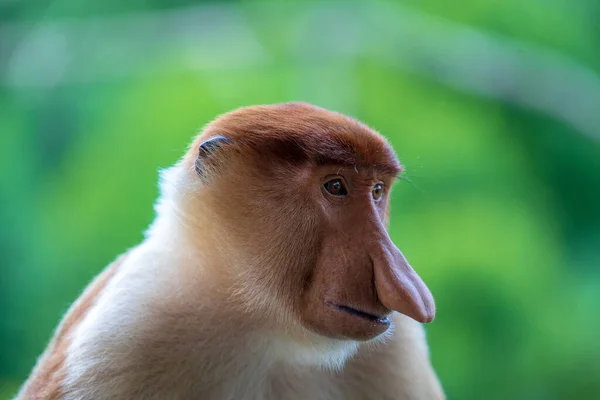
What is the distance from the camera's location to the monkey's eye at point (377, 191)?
1574 millimetres

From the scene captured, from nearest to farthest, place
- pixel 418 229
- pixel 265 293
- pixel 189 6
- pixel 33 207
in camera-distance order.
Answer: pixel 265 293, pixel 418 229, pixel 33 207, pixel 189 6

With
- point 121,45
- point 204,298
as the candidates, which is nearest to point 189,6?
point 121,45

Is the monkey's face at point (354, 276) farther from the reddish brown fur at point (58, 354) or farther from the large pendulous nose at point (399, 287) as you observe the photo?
the reddish brown fur at point (58, 354)

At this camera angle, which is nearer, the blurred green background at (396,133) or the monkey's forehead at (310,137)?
the monkey's forehead at (310,137)

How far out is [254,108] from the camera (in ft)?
5.28

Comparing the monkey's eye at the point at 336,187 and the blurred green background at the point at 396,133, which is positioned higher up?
the blurred green background at the point at 396,133

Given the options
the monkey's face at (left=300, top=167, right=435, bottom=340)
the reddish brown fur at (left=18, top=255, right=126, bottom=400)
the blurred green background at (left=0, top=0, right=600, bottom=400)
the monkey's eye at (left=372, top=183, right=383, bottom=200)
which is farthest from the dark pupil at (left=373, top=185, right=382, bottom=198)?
the blurred green background at (left=0, top=0, right=600, bottom=400)

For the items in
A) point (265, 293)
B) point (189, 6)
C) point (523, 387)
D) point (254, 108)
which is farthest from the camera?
point (189, 6)

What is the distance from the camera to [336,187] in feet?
4.84

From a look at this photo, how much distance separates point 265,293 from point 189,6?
9.91ft

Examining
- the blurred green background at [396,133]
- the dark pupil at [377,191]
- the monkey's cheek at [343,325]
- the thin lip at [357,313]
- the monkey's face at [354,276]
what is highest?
the blurred green background at [396,133]

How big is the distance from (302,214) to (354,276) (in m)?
0.18

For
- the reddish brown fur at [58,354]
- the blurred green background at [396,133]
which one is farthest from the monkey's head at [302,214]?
the blurred green background at [396,133]

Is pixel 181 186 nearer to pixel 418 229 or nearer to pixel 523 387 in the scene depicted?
pixel 418 229
